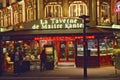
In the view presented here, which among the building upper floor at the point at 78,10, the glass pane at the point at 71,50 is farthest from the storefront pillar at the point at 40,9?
the glass pane at the point at 71,50

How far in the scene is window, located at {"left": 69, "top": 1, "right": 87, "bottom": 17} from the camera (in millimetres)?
39188

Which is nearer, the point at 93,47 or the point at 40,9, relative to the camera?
the point at 93,47

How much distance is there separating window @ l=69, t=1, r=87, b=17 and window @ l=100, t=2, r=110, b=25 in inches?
62.1

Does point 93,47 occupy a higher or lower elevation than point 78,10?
lower

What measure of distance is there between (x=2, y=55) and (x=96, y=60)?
378 inches

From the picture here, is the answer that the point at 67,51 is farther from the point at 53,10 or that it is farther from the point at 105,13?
the point at 105,13

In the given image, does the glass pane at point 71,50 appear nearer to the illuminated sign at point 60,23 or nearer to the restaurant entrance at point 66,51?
the restaurant entrance at point 66,51

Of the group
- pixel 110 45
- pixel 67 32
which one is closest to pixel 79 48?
pixel 67 32

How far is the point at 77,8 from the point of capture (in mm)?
39375

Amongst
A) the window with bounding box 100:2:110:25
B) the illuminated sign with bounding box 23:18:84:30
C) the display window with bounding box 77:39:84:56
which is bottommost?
the display window with bounding box 77:39:84:56

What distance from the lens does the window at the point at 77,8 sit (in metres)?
39.2

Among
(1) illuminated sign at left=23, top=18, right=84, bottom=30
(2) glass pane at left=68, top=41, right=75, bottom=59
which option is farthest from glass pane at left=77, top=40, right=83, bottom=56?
(2) glass pane at left=68, top=41, right=75, bottom=59

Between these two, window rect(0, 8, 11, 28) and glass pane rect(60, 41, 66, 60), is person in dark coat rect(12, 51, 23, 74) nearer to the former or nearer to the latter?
glass pane rect(60, 41, 66, 60)

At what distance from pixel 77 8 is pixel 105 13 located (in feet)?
8.79
